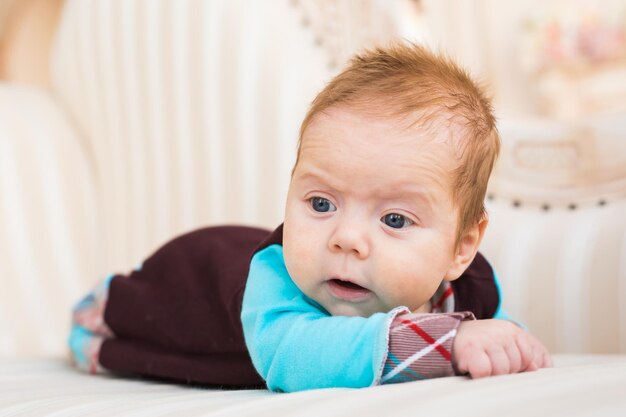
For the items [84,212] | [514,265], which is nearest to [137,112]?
[84,212]

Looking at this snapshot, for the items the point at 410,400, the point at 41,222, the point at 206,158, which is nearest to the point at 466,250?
the point at 410,400

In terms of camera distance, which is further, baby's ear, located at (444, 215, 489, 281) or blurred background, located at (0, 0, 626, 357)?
blurred background, located at (0, 0, 626, 357)

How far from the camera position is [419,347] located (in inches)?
33.2

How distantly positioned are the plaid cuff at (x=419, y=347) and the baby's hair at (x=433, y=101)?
0.45ft

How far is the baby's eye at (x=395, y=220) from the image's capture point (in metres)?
0.89

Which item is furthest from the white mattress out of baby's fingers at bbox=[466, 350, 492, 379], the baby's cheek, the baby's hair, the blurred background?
the blurred background

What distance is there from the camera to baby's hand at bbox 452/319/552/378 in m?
0.83

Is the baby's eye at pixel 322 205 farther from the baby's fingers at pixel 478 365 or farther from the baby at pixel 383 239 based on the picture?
the baby's fingers at pixel 478 365

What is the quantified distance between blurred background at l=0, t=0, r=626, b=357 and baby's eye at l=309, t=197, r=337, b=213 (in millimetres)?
643

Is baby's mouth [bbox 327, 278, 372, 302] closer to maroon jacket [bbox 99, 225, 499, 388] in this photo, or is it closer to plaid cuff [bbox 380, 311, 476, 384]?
plaid cuff [bbox 380, 311, 476, 384]

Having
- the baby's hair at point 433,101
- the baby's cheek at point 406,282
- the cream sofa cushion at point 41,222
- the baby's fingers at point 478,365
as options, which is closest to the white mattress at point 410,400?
the baby's fingers at point 478,365

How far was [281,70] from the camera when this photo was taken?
1.79m

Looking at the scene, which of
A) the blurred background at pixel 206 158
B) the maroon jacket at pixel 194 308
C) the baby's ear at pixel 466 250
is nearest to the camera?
the baby's ear at pixel 466 250

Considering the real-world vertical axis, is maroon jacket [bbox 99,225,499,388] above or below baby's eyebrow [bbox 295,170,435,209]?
below
